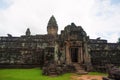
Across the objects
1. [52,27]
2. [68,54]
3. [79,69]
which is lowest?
[79,69]

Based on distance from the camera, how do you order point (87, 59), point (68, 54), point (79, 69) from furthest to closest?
point (87, 59) < point (68, 54) < point (79, 69)

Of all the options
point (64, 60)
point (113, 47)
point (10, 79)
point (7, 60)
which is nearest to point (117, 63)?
point (113, 47)

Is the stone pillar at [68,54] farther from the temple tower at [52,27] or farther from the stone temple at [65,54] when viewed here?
the temple tower at [52,27]

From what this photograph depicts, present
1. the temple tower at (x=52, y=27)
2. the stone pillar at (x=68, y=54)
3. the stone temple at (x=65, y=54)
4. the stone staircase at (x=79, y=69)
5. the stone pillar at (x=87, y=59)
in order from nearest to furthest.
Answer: the stone staircase at (x=79, y=69) → the stone pillar at (x=87, y=59) → the stone temple at (x=65, y=54) → the stone pillar at (x=68, y=54) → the temple tower at (x=52, y=27)

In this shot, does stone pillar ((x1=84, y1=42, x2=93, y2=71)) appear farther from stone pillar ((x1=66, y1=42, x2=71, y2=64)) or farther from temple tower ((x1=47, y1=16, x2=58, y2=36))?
temple tower ((x1=47, y1=16, x2=58, y2=36))

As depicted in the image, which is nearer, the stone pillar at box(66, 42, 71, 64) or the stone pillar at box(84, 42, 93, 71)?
the stone pillar at box(84, 42, 93, 71)

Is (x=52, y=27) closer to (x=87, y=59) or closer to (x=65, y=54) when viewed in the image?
(x=65, y=54)

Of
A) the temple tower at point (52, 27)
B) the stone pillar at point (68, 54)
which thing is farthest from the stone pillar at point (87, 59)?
the temple tower at point (52, 27)

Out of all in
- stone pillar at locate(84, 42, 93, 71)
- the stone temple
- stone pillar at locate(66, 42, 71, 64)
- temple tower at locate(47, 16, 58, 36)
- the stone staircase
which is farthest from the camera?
temple tower at locate(47, 16, 58, 36)

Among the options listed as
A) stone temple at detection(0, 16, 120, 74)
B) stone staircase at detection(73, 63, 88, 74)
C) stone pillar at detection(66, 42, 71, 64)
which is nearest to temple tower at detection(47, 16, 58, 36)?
stone temple at detection(0, 16, 120, 74)

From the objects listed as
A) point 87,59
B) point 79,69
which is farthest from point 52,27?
point 79,69

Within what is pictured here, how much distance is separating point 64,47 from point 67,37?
4.14 feet

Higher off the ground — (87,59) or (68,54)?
(68,54)

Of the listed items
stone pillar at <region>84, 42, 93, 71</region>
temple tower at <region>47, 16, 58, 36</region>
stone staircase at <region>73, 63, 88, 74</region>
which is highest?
temple tower at <region>47, 16, 58, 36</region>
